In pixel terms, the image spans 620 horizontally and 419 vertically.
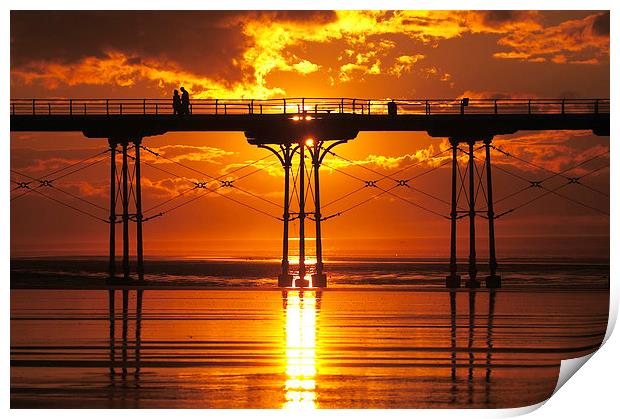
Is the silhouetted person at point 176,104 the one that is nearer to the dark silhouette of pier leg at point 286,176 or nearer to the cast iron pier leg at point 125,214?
the cast iron pier leg at point 125,214

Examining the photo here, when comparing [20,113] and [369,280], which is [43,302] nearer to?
[20,113]

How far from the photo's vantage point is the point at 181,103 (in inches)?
1307

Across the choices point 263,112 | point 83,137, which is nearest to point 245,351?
point 263,112

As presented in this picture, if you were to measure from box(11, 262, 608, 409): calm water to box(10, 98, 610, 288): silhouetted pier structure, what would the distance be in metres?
4.94

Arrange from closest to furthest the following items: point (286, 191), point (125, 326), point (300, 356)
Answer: point (300, 356)
point (125, 326)
point (286, 191)

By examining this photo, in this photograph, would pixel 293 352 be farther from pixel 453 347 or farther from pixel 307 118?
pixel 307 118

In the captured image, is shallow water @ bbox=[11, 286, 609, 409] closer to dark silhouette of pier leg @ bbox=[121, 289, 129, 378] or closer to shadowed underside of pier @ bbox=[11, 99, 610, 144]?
dark silhouette of pier leg @ bbox=[121, 289, 129, 378]

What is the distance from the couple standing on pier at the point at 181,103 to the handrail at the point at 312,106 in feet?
0.54

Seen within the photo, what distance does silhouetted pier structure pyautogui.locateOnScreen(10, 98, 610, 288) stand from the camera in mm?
32125

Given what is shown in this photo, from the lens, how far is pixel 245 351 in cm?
1798

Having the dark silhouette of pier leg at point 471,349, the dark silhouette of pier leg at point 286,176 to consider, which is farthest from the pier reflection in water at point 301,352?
the dark silhouette of pier leg at point 286,176

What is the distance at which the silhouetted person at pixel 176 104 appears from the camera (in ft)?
107

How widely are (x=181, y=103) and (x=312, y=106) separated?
13.6 ft

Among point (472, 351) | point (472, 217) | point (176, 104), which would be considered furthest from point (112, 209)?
point (472, 351)
